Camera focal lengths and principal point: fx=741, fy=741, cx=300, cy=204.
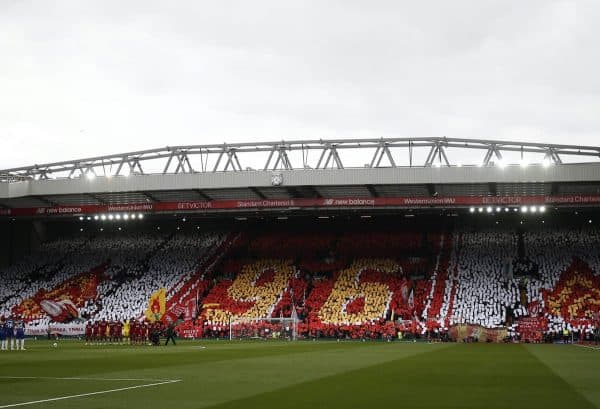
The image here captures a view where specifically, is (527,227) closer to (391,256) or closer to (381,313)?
(391,256)

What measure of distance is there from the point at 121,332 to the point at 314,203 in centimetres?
1810

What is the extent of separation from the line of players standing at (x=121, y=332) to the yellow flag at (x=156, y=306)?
6.11 m

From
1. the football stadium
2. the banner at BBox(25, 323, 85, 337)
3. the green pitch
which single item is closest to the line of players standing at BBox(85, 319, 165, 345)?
the football stadium

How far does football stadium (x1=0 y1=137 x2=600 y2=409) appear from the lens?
50.0m

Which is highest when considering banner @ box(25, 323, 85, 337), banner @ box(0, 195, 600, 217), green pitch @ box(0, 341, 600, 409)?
banner @ box(0, 195, 600, 217)

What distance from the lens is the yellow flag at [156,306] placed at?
56.0 meters

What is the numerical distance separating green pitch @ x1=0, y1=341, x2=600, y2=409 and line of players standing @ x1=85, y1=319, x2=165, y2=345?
17.5 metres

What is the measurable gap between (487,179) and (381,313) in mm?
12120

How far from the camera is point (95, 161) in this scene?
194 feet

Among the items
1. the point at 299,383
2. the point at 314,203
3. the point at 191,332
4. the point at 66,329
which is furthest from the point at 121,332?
the point at 299,383

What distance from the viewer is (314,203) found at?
57.5 meters

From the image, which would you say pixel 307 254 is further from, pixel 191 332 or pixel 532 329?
pixel 532 329

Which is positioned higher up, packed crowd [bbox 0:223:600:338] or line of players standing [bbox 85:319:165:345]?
packed crowd [bbox 0:223:600:338]

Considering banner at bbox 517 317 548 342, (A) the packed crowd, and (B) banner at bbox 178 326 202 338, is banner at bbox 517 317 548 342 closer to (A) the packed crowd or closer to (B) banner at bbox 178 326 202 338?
(A) the packed crowd
